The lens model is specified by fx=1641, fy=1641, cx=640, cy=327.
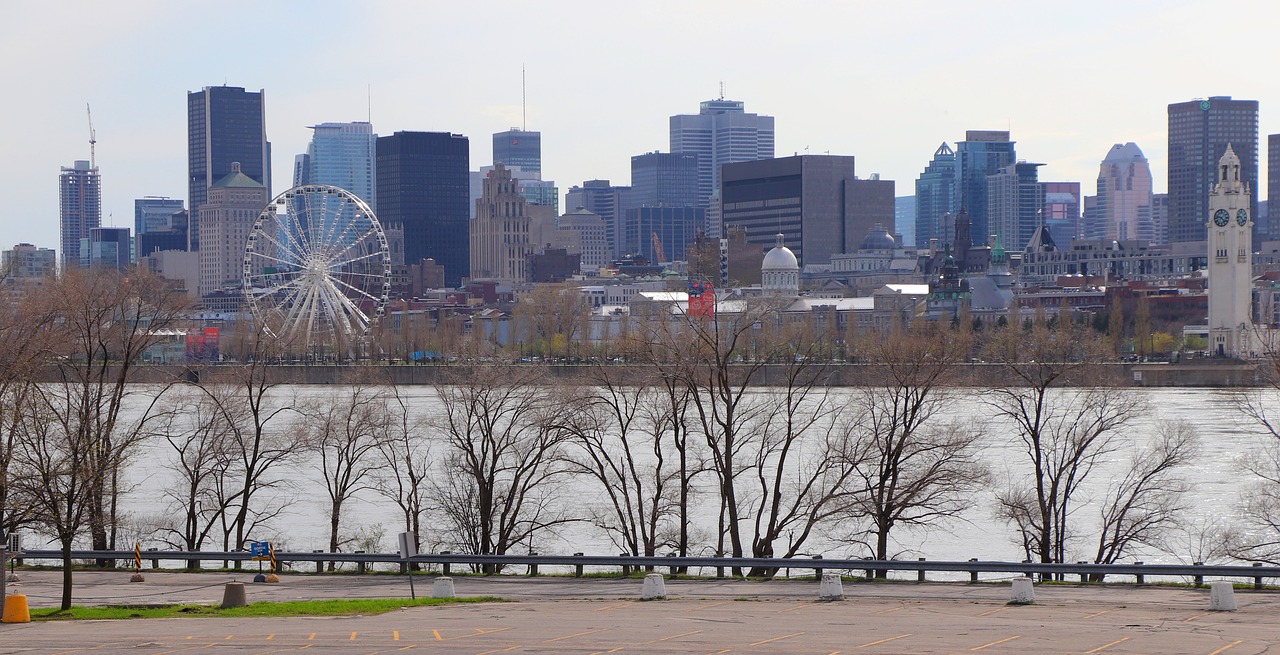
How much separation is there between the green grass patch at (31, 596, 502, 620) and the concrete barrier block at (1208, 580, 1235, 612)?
11363 millimetres

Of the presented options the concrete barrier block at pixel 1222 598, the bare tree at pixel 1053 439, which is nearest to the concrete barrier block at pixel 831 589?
the concrete barrier block at pixel 1222 598

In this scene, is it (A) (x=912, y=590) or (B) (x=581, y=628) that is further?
(A) (x=912, y=590)

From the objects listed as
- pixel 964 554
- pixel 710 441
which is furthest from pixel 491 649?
pixel 964 554

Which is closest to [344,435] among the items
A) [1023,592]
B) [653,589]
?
[653,589]

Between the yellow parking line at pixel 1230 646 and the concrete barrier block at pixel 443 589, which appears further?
the concrete barrier block at pixel 443 589

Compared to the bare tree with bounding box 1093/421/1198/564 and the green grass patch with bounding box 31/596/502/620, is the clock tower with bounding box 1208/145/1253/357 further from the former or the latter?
the green grass patch with bounding box 31/596/502/620

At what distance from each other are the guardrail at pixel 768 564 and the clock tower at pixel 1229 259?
116 m

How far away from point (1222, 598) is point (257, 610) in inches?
588

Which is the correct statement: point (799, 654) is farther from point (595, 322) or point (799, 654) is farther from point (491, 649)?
point (595, 322)

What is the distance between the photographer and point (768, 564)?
97.2 feet

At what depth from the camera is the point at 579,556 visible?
102 ft

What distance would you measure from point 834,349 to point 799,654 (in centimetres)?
9305

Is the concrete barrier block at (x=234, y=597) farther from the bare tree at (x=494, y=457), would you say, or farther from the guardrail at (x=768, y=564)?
the bare tree at (x=494, y=457)

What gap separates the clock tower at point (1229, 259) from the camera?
5546 inches
